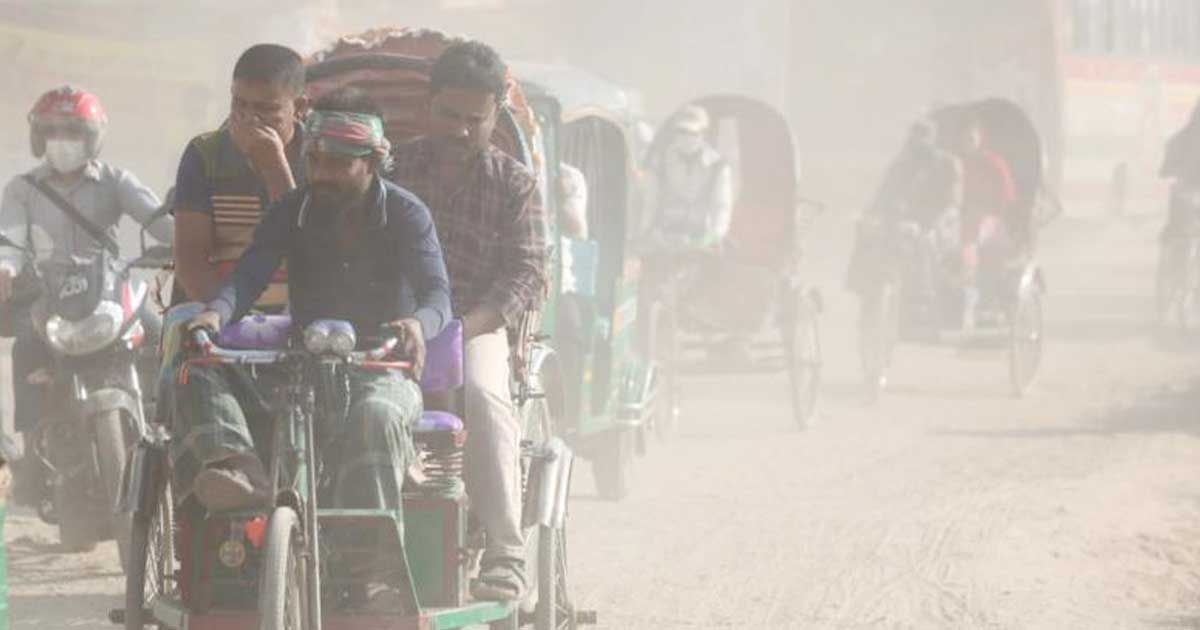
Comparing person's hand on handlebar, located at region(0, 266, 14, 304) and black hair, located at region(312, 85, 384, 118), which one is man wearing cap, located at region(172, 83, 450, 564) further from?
person's hand on handlebar, located at region(0, 266, 14, 304)

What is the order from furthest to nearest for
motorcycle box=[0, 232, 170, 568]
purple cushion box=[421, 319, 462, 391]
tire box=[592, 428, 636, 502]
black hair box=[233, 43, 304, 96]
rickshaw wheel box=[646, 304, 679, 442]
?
rickshaw wheel box=[646, 304, 679, 442], tire box=[592, 428, 636, 502], motorcycle box=[0, 232, 170, 568], black hair box=[233, 43, 304, 96], purple cushion box=[421, 319, 462, 391]

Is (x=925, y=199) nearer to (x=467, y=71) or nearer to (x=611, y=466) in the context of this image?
(x=611, y=466)

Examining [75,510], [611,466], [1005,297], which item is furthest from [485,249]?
[1005,297]

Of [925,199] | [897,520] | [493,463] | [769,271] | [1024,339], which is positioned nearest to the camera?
[493,463]

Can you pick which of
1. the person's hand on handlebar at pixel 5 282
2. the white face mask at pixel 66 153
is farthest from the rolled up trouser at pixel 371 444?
the white face mask at pixel 66 153

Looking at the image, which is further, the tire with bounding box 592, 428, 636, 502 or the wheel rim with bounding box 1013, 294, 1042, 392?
the wheel rim with bounding box 1013, 294, 1042, 392

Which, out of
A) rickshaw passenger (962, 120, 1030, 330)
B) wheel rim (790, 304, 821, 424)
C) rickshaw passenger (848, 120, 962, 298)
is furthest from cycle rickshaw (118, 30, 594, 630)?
rickshaw passenger (962, 120, 1030, 330)

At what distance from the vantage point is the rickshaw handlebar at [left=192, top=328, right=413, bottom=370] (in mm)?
5902

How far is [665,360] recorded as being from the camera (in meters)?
15.7

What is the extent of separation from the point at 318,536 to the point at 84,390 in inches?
147

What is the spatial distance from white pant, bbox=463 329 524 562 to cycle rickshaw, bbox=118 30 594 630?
3.0 inches

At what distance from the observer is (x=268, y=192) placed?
696cm

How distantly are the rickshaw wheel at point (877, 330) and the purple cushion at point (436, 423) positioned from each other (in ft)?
37.1

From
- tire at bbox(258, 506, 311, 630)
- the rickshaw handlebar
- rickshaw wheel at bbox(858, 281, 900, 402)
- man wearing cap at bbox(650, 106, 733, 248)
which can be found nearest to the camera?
tire at bbox(258, 506, 311, 630)
